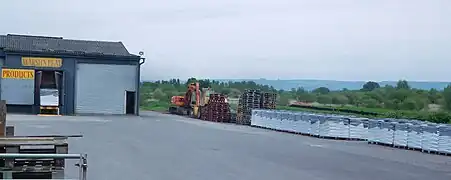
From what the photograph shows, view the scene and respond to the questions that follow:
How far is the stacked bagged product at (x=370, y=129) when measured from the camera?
2433 cm

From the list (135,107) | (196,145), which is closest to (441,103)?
(135,107)

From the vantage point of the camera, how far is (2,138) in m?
7.61

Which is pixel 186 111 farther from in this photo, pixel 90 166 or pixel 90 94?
pixel 90 166

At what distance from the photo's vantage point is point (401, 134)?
87.2 ft

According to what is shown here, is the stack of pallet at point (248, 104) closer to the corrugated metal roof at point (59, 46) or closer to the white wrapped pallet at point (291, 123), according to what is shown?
the white wrapped pallet at point (291, 123)

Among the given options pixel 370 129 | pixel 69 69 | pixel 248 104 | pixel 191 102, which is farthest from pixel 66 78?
pixel 370 129

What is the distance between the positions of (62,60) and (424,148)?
33449 mm

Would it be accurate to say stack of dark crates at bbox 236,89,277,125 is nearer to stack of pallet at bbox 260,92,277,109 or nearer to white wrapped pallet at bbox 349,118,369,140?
stack of pallet at bbox 260,92,277,109

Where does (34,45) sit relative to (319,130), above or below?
above

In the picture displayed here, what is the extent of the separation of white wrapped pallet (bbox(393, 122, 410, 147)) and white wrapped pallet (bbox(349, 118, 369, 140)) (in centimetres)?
329

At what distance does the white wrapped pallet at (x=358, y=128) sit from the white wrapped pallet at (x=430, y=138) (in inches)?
209

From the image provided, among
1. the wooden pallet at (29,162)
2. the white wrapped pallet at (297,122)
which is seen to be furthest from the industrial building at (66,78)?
the wooden pallet at (29,162)

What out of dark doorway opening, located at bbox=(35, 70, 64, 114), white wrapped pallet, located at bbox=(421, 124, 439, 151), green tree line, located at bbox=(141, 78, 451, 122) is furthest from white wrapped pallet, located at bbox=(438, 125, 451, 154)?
dark doorway opening, located at bbox=(35, 70, 64, 114)

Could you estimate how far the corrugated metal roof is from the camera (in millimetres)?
51500
